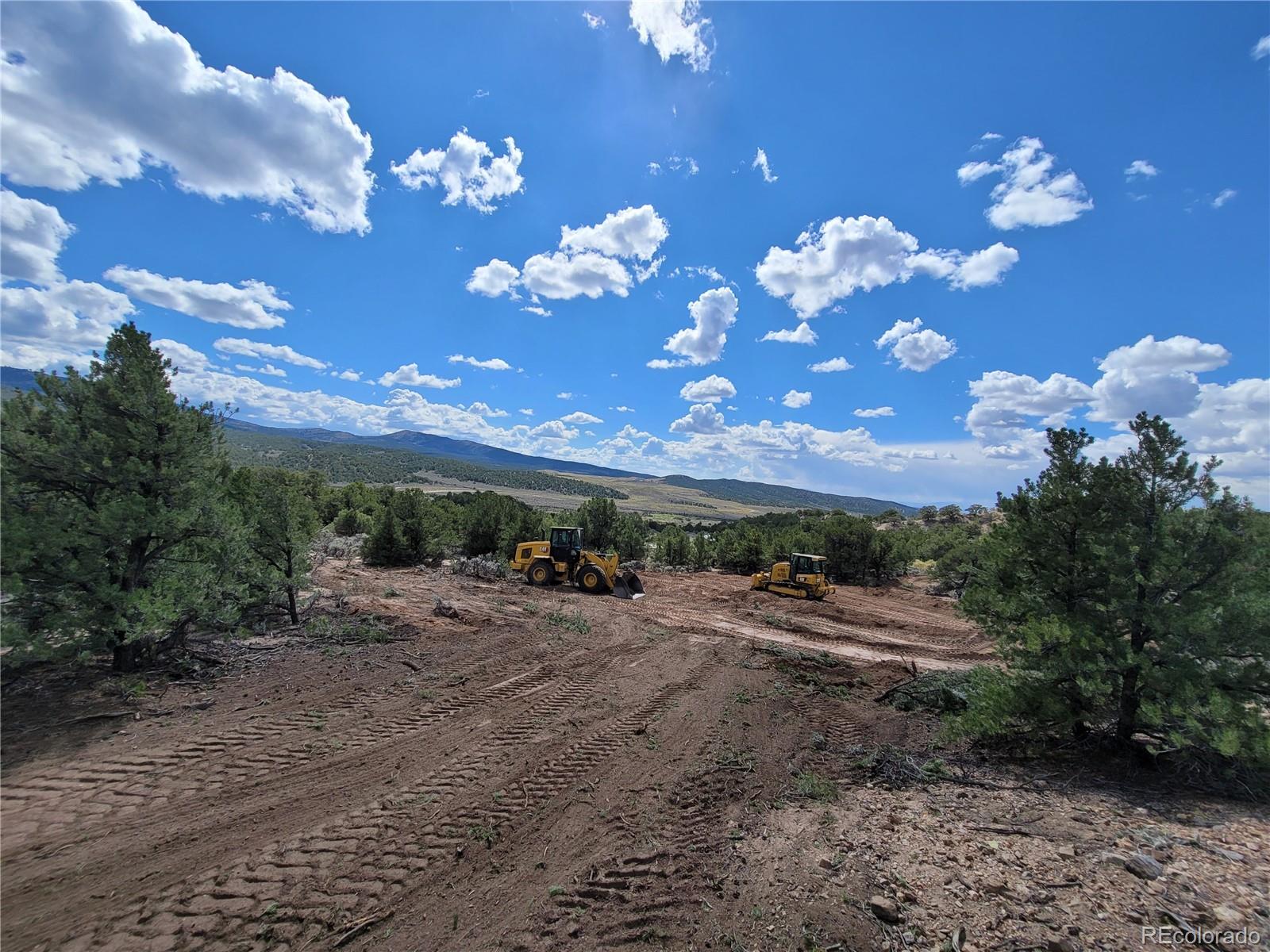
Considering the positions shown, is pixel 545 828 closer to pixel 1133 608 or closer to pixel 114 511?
pixel 1133 608

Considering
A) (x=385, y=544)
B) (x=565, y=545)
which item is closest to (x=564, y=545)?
(x=565, y=545)

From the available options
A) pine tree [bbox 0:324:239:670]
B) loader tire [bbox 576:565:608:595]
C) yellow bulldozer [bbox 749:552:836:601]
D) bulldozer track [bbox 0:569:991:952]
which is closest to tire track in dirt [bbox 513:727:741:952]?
bulldozer track [bbox 0:569:991:952]

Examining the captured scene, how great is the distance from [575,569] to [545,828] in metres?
16.3

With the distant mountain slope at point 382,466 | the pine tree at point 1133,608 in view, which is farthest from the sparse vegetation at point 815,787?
the distant mountain slope at point 382,466

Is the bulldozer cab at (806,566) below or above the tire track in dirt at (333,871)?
above

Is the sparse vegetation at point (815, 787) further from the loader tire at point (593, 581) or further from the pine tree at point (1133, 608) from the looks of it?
the loader tire at point (593, 581)

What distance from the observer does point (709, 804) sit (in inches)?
213

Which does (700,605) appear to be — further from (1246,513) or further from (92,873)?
(92,873)

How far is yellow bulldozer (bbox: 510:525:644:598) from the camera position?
20.6 metres

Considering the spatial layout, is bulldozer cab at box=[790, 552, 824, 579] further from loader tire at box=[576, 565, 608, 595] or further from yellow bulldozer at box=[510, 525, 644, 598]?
loader tire at box=[576, 565, 608, 595]

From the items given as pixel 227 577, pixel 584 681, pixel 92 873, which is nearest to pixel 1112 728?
pixel 584 681

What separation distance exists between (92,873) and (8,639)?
4.04 meters

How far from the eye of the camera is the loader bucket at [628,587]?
802 inches

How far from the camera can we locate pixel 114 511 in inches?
263
